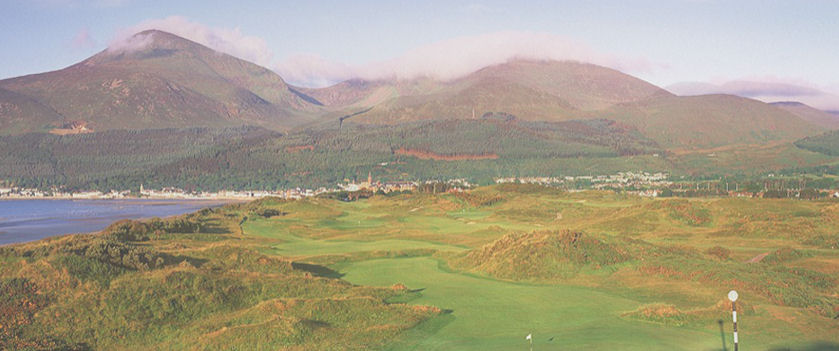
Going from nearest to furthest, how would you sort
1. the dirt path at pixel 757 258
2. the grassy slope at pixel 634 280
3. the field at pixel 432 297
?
the field at pixel 432 297 < the grassy slope at pixel 634 280 < the dirt path at pixel 757 258

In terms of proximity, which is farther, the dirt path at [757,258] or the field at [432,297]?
the dirt path at [757,258]

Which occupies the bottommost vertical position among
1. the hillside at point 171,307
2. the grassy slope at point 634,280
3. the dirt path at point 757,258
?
the dirt path at point 757,258

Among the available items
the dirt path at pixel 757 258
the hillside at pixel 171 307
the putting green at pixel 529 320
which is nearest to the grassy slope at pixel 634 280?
the putting green at pixel 529 320

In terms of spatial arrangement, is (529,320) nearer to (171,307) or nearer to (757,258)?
(171,307)

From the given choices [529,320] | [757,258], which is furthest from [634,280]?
[757,258]

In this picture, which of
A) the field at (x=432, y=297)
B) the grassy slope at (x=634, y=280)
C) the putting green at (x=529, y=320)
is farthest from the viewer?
the grassy slope at (x=634, y=280)

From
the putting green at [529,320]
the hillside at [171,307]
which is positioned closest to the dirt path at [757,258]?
the putting green at [529,320]

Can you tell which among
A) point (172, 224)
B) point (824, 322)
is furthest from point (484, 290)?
point (172, 224)

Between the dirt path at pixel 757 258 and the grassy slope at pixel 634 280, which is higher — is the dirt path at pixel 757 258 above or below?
below

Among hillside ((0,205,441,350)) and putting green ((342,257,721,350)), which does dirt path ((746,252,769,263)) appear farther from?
hillside ((0,205,441,350))

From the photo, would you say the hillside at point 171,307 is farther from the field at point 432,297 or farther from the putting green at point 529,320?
the putting green at point 529,320
